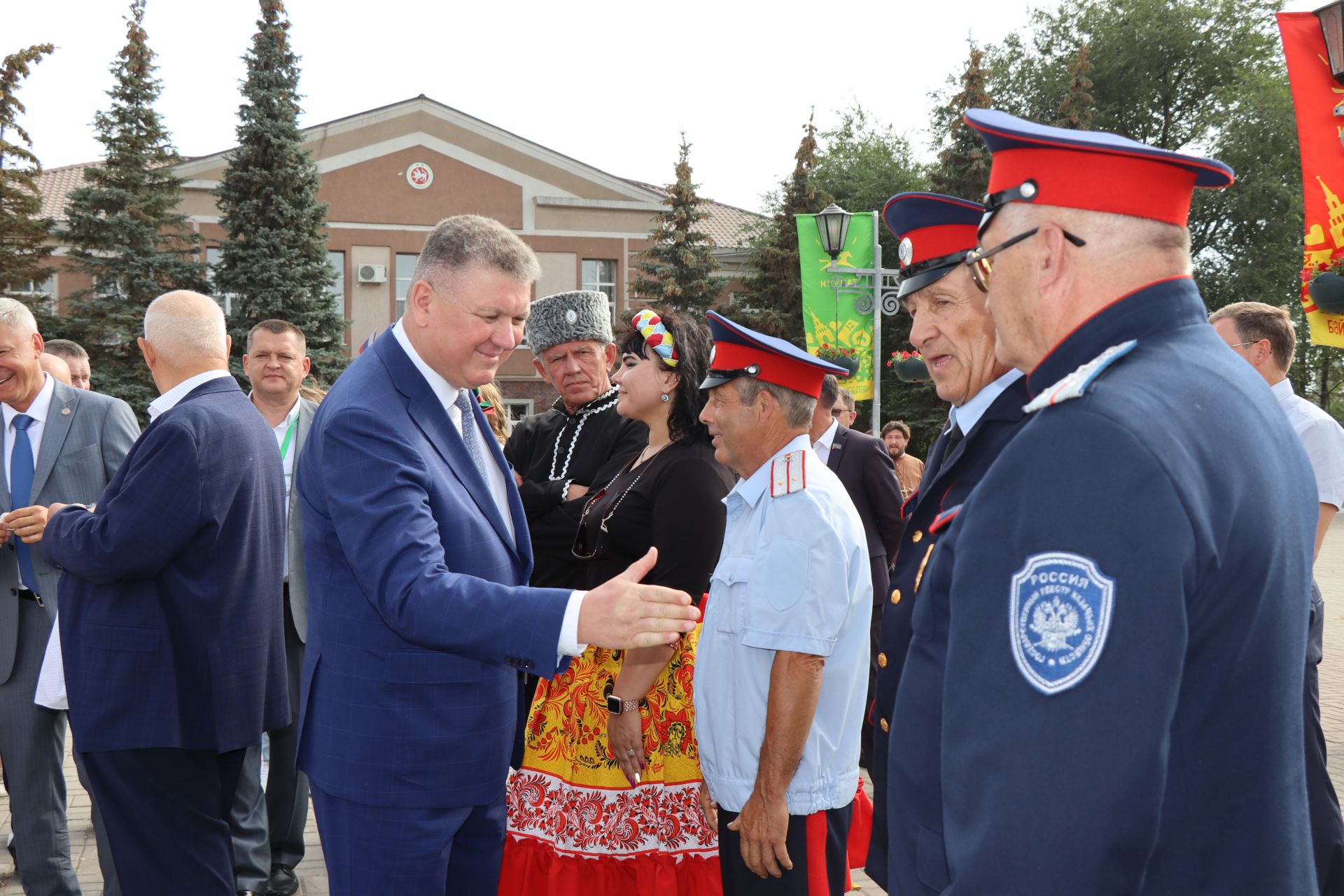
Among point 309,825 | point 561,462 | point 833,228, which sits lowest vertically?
point 309,825

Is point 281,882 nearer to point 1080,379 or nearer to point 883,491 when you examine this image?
point 883,491

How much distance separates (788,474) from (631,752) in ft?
3.70

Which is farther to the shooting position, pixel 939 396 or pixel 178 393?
pixel 178 393

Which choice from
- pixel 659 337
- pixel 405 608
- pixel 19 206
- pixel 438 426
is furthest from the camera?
pixel 19 206

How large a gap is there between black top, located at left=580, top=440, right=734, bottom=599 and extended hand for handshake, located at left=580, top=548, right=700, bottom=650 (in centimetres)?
128

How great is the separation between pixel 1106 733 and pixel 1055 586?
17 centimetres

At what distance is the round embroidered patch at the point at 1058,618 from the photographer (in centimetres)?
118

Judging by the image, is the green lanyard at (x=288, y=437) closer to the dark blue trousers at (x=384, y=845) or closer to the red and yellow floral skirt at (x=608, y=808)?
the red and yellow floral skirt at (x=608, y=808)

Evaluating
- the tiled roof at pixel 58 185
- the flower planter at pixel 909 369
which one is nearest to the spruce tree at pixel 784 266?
the flower planter at pixel 909 369

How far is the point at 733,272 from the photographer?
114ft

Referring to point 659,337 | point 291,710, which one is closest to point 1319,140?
point 659,337

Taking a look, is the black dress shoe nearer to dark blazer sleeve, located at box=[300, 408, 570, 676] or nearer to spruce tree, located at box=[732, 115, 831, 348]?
dark blazer sleeve, located at box=[300, 408, 570, 676]

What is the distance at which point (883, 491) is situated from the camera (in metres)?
6.17

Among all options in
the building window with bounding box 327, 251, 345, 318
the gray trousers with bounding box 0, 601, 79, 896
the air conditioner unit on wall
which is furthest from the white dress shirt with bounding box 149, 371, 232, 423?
the air conditioner unit on wall
